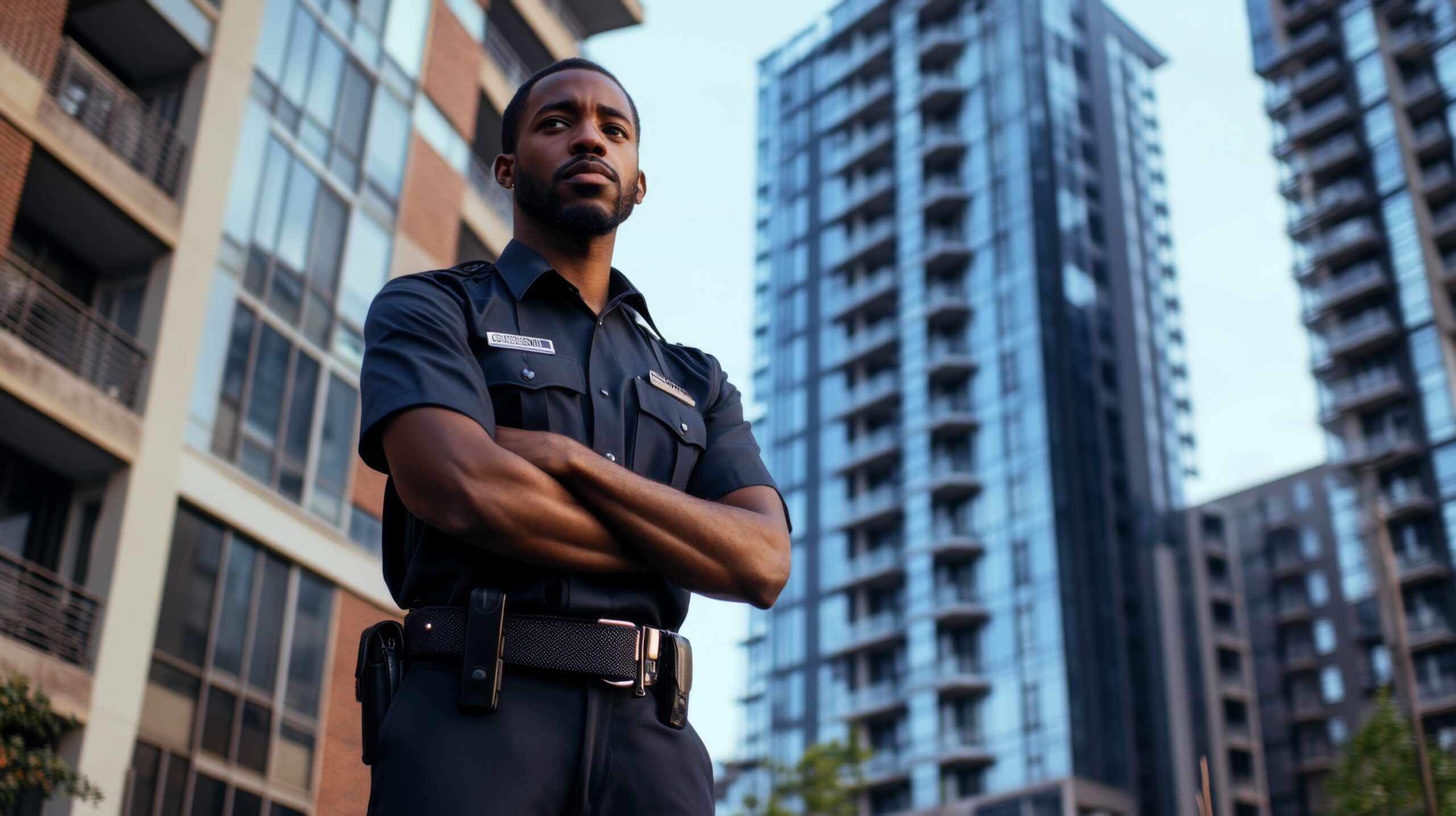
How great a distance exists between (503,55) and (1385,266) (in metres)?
58.0

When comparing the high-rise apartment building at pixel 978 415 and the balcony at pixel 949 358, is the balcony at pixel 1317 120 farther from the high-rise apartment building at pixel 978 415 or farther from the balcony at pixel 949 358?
the balcony at pixel 949 358

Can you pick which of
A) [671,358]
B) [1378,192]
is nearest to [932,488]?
[1378,192]

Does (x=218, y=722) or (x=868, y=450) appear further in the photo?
(x=868, y=450)

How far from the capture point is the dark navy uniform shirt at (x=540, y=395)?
2994 mm

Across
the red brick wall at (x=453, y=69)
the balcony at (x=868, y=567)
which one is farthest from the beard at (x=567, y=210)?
the balcony at (x=868, y=567)

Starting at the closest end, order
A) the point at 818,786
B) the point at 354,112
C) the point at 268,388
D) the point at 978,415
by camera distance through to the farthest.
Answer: the point at 268,388 → the point at 354,112 → the point at 818,786 → the point at 978,415

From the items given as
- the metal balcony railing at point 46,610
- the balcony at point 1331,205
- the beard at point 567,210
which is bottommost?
the beard at point 567,210

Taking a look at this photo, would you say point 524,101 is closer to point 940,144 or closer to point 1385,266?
point 1385,266

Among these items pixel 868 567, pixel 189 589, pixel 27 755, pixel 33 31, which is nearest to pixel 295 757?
pixel 189 589

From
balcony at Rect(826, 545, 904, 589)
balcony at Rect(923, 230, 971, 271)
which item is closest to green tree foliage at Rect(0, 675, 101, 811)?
balcony at Rect(826, 545, 904, 589)

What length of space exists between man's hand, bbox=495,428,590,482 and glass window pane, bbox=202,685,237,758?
1721cm

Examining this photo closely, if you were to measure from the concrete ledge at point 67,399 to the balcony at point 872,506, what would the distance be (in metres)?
61.2

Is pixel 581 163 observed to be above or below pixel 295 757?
below

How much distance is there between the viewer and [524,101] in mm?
3732
